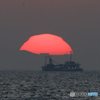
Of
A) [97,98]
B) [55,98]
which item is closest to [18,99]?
[55,98]

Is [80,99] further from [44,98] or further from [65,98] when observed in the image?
[44,98]

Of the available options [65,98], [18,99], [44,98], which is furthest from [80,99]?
[18,99]

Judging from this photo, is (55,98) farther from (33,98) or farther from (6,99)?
(6,99)

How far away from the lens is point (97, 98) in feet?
136

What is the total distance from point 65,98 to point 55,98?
155 centimetres

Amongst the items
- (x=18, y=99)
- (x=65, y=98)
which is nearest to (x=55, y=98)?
(x=65, y=98)

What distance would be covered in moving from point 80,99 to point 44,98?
5.63 meters

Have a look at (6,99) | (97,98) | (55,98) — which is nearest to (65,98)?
(55,98)

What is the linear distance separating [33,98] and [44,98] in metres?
1.74

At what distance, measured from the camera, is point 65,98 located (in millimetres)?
41625

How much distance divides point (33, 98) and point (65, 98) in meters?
5.02

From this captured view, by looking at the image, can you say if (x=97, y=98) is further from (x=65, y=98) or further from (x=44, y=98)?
(x=44, y=98)

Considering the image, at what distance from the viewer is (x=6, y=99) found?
131 ft

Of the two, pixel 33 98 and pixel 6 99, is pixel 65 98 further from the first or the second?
pixel 6 99
